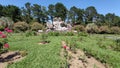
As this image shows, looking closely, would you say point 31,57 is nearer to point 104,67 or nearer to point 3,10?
point 104,67

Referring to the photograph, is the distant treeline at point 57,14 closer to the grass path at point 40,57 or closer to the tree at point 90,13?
the tree at point 90,13

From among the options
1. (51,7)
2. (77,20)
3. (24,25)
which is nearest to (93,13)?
(77,20)

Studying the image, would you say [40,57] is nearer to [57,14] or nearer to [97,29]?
[97,29]

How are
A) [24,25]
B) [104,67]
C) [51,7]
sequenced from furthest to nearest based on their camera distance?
[51,7], [24,25], [104,67]

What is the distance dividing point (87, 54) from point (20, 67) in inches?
159

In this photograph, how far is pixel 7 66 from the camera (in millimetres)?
8555

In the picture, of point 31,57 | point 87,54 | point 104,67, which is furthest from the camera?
point 87,54

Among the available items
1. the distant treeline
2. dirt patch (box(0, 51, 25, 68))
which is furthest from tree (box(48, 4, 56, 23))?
dirt patch (box(0, 51, 25, 68))

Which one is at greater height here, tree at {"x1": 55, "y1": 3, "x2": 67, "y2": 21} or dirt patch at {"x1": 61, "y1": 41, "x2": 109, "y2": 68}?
tree at {"x1": 55, "y1": 3, "x2": 67, "y2": 21}

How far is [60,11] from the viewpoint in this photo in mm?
77250

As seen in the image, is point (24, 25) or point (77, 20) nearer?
point (24, 25)

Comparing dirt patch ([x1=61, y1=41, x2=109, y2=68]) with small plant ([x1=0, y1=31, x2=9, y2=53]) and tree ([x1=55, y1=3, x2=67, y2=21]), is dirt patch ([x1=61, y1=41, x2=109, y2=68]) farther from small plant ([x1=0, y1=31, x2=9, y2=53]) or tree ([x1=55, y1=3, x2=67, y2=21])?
tree ([x1=55, y1=3, x2=67, y2=21])

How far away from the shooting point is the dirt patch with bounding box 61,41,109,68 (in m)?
9.23

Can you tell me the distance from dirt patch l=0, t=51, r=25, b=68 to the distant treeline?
6011cm
